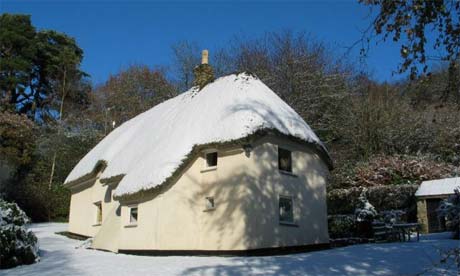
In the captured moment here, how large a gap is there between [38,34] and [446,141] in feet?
115

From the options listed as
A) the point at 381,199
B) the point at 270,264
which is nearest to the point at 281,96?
the point at 381,199

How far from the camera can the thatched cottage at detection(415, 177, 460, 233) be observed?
23438mm

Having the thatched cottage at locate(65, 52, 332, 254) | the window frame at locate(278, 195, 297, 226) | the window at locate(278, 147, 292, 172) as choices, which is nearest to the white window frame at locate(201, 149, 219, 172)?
the thatched cottage at locate(65, 52, 332, 254)

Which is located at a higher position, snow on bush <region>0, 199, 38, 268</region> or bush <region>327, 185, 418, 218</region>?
bush <region>327, 185, 418, 218</region>

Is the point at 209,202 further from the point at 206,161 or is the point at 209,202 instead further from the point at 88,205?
the point at 88,205

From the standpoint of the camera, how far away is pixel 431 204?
78.4 ft

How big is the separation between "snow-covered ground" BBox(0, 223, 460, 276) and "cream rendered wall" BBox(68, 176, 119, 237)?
6940mm

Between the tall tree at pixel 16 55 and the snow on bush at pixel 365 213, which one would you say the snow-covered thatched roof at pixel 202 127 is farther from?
the tall tree at pixel 16 55

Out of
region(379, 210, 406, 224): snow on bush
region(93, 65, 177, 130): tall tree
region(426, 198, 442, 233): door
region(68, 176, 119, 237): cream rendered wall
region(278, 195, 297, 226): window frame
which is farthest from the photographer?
region(93, 65, 177, 130): tall tree

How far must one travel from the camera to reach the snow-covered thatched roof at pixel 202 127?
1770cm

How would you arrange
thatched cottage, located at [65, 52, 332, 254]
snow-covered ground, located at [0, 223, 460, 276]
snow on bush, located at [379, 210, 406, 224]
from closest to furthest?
snow-covered ground, located at [0, 223, 460, 276], thatched cottage, located at [65, 52, 332, 254], snow on bush, located at [379, 210, 406, 224]

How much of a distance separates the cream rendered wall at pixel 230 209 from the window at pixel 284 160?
0.76 feet

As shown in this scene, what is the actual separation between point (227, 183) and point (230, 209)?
98 centimetres

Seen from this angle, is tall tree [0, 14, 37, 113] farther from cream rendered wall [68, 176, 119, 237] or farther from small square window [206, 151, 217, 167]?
small square window [206, 151, 217, 167]
